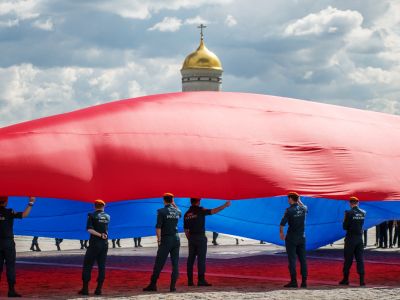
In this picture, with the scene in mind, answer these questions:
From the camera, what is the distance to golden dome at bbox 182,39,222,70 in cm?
10275


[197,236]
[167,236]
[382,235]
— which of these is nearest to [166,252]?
[167,236]

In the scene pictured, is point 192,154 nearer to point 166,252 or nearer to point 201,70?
point 166,252

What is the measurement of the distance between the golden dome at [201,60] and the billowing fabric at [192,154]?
82.7 metres

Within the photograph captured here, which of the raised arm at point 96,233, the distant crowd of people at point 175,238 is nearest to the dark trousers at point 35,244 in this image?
the distant crowd of people at point 175,238

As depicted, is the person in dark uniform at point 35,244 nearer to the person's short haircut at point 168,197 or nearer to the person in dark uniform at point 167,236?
the person in dark uniform at point 167,236

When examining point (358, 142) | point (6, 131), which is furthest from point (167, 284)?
point (358, 142)

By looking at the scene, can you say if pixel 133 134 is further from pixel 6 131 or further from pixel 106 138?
pixel 6 131

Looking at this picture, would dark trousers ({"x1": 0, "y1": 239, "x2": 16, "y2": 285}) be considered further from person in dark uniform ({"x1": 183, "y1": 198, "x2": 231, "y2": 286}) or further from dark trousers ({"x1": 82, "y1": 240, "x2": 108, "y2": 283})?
person in dark uniform ({"x1": 183, "y1": 198, "x2": 231, "y2": 286})

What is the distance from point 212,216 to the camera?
69.7 ft

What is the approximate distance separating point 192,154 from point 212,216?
4.00 meters

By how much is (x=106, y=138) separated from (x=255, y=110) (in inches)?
172

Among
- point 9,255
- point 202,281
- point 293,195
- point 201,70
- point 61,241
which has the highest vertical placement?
point 201,70

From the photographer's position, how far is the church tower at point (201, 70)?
10262cm

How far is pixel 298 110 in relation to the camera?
20.8 metres
